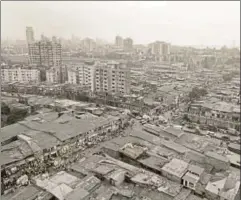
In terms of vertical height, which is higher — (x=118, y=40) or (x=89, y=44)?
(x=118, y=40)

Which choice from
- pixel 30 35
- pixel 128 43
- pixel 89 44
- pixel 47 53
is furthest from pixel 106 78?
pixel 128 43

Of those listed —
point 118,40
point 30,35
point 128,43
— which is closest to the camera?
point 30,35

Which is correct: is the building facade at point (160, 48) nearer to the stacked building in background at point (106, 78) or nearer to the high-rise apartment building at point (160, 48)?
the high-rise apartment building at point (160, 48)

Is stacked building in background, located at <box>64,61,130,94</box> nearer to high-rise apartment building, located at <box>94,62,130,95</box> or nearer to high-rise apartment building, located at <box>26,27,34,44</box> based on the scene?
high-rise apartment building, located at <box>94,62,130,95</box>

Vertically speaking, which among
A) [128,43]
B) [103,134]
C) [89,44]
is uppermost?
[128,43]

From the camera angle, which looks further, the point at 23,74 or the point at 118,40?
the point at 118,40

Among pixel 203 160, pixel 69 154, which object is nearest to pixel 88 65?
pixel 69 154

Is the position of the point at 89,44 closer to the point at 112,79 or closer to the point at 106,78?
the point at 106,78

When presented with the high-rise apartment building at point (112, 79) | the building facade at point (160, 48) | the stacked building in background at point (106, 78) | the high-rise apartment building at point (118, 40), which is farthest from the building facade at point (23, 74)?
the building facade at point (160, 48)

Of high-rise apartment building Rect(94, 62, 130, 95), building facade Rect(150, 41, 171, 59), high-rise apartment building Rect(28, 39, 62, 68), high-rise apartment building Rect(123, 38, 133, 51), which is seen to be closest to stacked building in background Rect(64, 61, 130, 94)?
high-rise apartment building Rect(94, 62, 130, 95)
